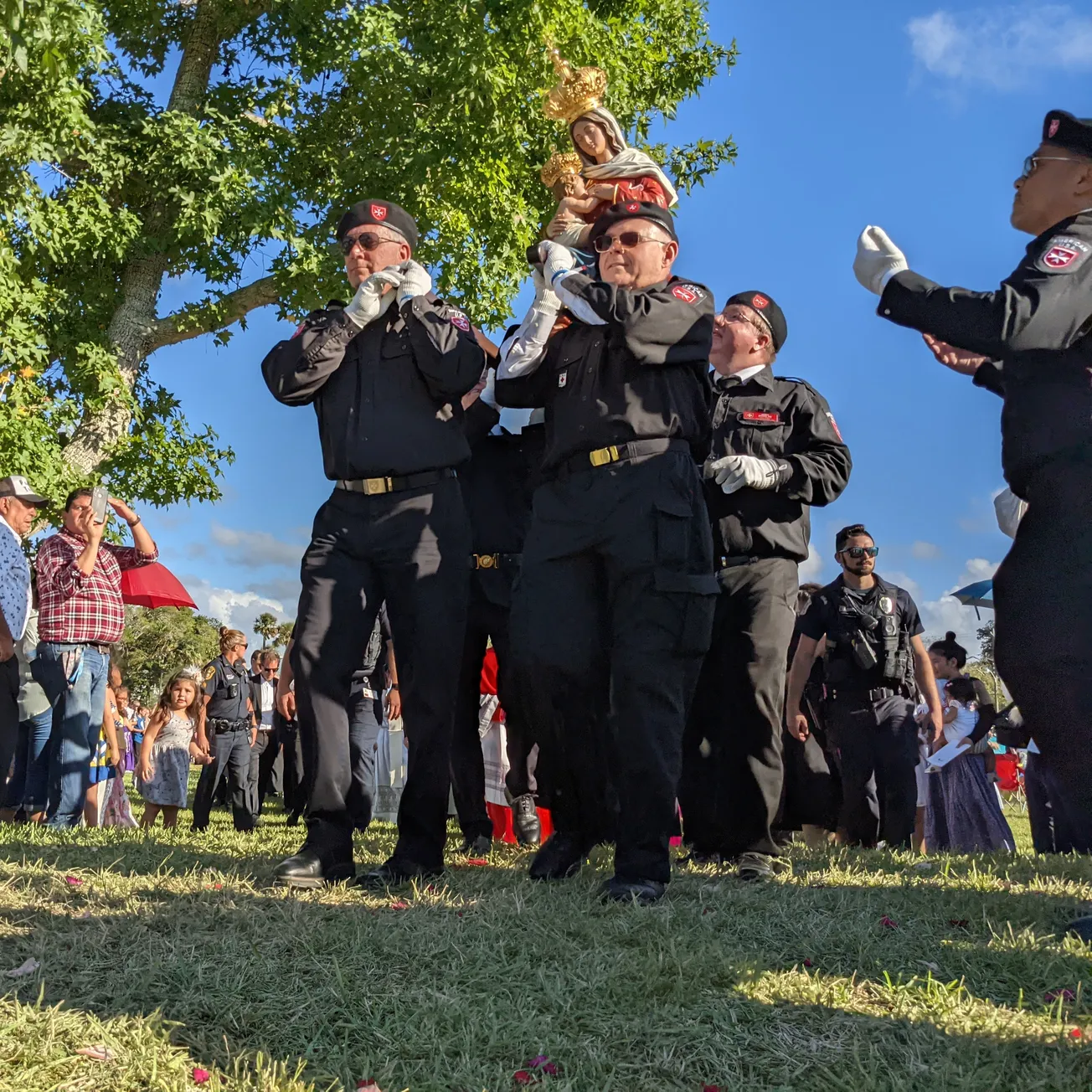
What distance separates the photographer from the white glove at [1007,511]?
3811mm

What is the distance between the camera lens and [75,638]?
773 centimetres

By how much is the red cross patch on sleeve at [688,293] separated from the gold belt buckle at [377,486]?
52.0 inches

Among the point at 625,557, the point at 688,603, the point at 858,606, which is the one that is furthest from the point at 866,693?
the point at 625,557

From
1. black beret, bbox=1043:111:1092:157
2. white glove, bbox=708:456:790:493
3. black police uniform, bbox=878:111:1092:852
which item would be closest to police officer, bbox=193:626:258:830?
white glove, bbox=708:456:790:493

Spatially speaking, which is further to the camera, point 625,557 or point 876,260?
point 625,557

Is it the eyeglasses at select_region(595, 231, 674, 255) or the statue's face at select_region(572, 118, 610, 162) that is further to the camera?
the statue's face at select_region(572, 118, 610, 162)

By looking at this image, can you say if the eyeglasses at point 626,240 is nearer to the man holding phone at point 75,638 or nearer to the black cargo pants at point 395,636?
the black cargo pants at point 395,636

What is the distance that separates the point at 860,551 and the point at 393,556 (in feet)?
12.8

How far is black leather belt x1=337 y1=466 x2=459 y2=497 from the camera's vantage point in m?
4.44

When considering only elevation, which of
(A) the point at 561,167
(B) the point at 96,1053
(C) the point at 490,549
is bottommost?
(B) the point at 96,1053

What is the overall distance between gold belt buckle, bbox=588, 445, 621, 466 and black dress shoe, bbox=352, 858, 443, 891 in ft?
5.44

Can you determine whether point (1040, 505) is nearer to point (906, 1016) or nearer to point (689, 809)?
point (906, 1016)

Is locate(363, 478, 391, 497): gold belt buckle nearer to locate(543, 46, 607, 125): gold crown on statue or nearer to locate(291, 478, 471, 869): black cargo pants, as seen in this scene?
locate(291, 478, 471, 869): black cargo pants

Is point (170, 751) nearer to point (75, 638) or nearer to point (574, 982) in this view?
point (75, 638)
